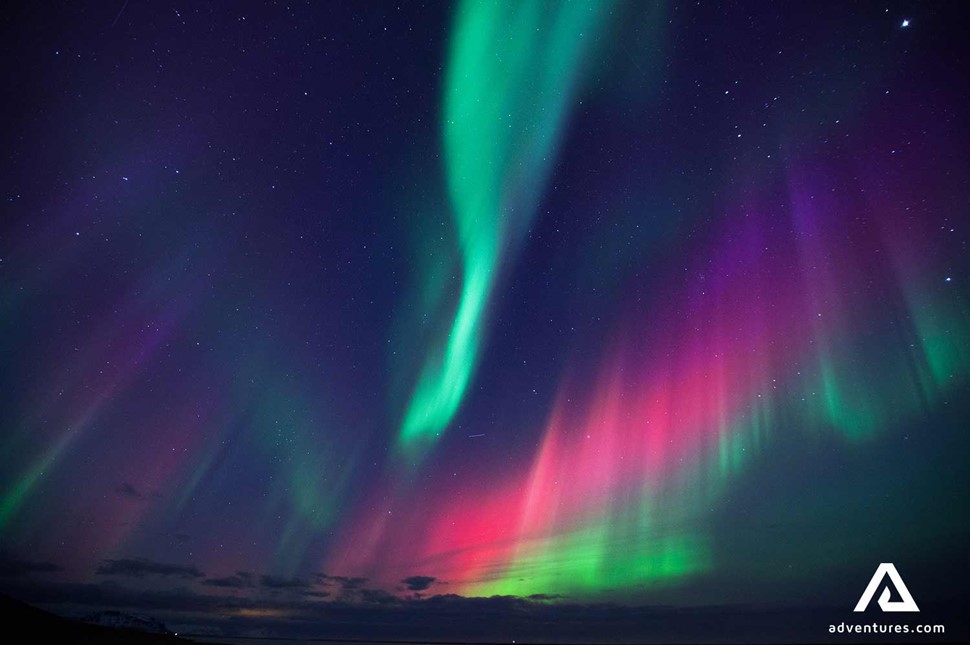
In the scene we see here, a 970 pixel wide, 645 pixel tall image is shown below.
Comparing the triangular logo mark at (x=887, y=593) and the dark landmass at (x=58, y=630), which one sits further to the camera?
the dark landmass at (x=58, y=630)

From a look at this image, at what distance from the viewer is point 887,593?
22781mm

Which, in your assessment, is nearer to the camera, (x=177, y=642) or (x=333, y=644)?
(x=177, y=642)

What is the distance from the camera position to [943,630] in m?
21.4

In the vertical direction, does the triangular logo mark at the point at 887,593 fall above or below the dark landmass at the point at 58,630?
above

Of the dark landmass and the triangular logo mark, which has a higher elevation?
the triangular logo mark

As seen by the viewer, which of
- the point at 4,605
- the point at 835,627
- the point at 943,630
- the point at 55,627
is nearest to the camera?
the point at 943,630

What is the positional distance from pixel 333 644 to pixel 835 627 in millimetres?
171068

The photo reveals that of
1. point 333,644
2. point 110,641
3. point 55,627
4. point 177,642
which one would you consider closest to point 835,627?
point 177,642

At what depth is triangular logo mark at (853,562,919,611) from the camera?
874 inches

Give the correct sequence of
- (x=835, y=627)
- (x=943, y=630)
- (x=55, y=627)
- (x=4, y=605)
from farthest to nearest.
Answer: (x=4, y=605) < (x=55, y=627) < (x=835, y=627) < (x=943, y=630)

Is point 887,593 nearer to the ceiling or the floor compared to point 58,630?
nearer to the ceiling

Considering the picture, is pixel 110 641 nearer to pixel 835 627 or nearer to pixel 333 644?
pixel 835 627

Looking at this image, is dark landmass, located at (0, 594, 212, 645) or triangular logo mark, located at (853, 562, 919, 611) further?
dark landmass, located at (0, 594, 212, 645)

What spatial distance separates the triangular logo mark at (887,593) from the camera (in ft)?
72.8
